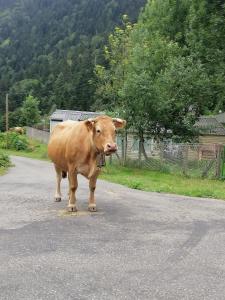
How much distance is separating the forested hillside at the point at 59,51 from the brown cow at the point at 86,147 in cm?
8139

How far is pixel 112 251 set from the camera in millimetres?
7223

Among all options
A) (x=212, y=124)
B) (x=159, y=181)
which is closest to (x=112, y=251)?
(x=159, y=181)

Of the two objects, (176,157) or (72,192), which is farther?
(176,157)

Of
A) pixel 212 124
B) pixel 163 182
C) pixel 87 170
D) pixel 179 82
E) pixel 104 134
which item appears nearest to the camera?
pixel 104 134

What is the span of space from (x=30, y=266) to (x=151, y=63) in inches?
1117

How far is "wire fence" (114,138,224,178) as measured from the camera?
832 inches

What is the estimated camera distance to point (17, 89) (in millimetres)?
126125

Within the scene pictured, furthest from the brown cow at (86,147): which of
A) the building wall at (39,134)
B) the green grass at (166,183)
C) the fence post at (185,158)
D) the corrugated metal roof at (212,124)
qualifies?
the building wall at (39,134)

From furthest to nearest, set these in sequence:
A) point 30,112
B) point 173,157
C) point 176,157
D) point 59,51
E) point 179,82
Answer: point 59,51
point 30,112
point 179,82
point 173,157
point 176,157

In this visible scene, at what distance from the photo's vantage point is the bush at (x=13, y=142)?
171ft

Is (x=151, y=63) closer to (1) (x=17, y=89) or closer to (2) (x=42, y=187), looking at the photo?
(2) (x=42, y=187)

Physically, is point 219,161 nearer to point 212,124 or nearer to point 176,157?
point 176,157

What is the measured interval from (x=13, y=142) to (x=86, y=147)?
43745mm

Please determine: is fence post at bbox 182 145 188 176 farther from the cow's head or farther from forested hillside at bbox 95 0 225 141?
the cow's head
